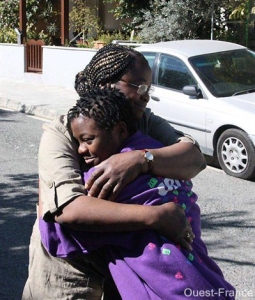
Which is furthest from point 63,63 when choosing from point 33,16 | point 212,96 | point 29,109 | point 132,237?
point 132,237

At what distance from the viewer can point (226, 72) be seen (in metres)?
8.34

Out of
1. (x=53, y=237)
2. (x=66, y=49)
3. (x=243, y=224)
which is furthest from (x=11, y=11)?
(x=53, y=237)

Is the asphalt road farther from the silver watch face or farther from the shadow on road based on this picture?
the silver watch face

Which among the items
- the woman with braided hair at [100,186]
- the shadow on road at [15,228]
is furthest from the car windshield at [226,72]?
the woman with braided hair at [100,186]

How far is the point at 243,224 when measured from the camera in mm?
5754

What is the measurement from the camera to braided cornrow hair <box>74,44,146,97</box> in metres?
1.96

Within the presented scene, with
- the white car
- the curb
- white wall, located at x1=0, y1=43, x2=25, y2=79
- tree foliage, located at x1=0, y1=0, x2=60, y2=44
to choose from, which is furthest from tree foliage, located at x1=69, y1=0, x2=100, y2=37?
the white car

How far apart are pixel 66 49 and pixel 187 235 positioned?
48.7 ft

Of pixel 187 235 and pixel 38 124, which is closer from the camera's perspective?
pixel 187 235

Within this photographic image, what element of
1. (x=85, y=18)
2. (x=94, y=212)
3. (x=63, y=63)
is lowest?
(x=63, y=63)

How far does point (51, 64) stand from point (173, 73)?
29.3 ft

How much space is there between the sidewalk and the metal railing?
561 mm

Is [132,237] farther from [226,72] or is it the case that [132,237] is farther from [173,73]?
[173,73]

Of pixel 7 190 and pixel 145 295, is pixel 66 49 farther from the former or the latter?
pixel 145 295
